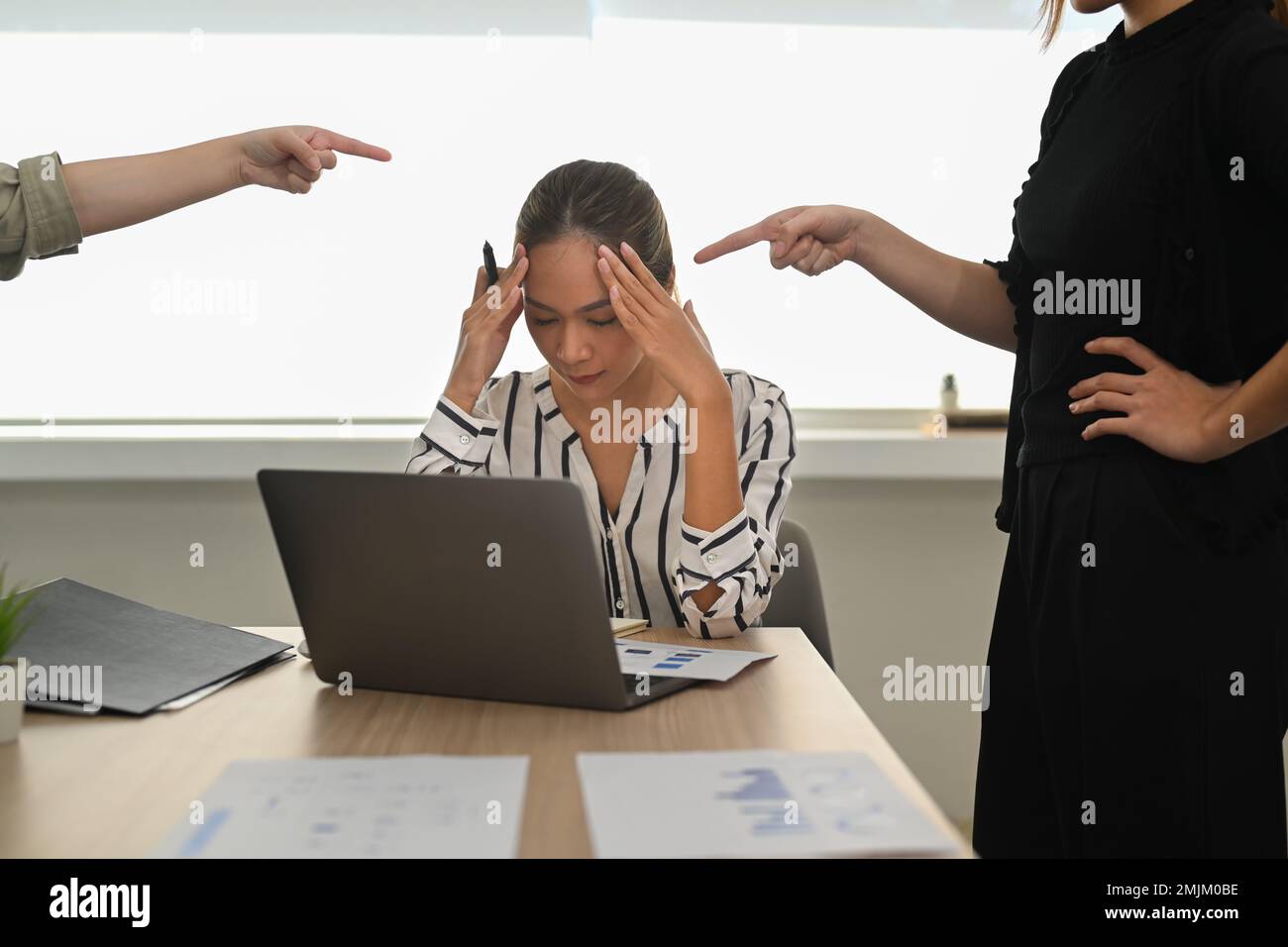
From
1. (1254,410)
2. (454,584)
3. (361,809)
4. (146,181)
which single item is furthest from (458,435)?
(1254,410)

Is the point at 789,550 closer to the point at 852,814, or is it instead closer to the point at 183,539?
the point at 852,814

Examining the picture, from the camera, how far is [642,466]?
178 cm

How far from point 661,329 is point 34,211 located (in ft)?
2.65

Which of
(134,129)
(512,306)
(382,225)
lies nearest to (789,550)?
(512,306)

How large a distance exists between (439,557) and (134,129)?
2.18 meters

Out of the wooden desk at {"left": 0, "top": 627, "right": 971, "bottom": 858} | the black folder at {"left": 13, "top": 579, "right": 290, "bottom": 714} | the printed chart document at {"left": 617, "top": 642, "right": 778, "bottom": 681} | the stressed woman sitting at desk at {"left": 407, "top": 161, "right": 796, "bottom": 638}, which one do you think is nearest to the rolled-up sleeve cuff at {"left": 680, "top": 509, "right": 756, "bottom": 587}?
the stressed woman sitting at desk at {"left": 407, "top": 161, "right": 796, "bottom": 638}

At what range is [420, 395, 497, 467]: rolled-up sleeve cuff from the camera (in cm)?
169

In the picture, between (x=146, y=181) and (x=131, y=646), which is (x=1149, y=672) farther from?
(x=146, y=181)

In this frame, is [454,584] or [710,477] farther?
[710,477]

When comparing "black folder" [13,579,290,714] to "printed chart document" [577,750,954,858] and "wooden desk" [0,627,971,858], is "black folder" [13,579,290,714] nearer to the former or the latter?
"wooden desk" [0,627,971,858]

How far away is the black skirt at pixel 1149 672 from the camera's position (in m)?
1.26

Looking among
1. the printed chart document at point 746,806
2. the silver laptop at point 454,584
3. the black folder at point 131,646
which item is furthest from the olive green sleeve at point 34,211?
the printed chart document at point 746,806

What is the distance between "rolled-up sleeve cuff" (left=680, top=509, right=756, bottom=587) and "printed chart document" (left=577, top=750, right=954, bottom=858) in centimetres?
52
